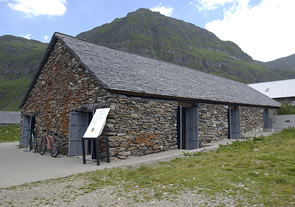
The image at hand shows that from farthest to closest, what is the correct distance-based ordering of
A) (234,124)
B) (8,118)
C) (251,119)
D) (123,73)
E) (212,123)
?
(8,118), (251,119), (234,124), (212,123), (123,73)

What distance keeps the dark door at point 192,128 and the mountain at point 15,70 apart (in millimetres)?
83231

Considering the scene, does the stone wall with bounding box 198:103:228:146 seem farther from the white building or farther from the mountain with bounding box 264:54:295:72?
the mountain with bounding box 264:54:295:72

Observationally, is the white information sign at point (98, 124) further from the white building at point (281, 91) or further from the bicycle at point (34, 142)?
the white building at point (281, 91)

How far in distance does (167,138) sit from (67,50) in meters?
6.35

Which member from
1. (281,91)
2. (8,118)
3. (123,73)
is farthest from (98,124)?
(8,118)

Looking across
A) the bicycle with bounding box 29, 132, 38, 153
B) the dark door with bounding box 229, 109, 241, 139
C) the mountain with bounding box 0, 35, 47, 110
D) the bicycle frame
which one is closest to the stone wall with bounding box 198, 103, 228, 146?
the dark door with bounding box 229, 109, 241, 139

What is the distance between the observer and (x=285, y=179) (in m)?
4.66

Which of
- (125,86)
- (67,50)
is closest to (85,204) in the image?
(125,86)

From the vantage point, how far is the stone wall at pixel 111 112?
345 inches

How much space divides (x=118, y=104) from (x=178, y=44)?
110399 millimetres

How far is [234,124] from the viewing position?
15203 millimetres

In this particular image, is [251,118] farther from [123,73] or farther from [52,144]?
[52,144]

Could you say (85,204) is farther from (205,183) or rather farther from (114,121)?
(114,121)

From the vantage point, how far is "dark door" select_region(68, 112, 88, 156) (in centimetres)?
992
